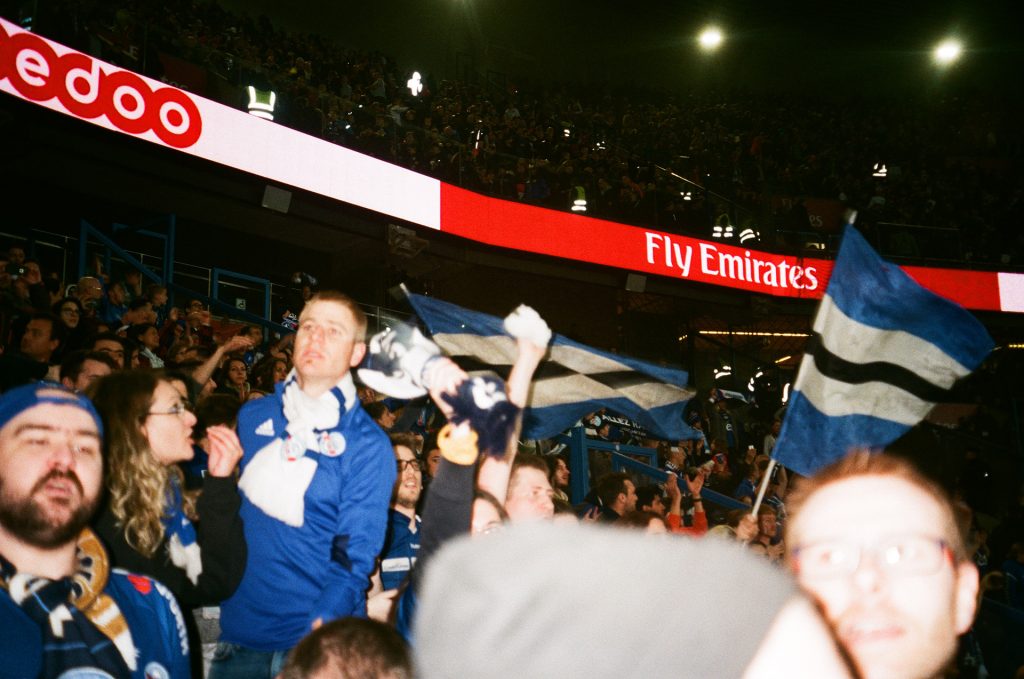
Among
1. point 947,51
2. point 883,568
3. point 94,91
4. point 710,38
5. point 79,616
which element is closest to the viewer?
point 883,568

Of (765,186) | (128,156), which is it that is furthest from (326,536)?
(765,186)

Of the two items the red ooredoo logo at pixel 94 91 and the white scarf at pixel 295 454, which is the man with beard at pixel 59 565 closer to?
the white scarf at pixel 295 454

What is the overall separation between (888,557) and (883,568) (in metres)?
0.02

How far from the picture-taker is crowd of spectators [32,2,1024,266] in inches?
470

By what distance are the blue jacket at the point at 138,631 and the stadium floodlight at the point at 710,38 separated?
25.9 metres

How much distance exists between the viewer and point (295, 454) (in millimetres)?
2971

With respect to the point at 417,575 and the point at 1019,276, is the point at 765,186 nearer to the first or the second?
the point at 1019,276

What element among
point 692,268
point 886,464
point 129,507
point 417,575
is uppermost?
point 692,268

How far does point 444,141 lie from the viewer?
13500mm

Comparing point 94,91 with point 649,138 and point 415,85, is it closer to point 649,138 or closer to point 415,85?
point 415,85

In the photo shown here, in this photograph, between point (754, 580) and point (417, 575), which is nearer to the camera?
point (754, 580)

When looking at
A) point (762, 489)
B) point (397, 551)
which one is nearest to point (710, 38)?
point (762, 489)

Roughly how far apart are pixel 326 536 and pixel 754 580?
255cm

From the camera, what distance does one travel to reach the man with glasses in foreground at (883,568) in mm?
1100
